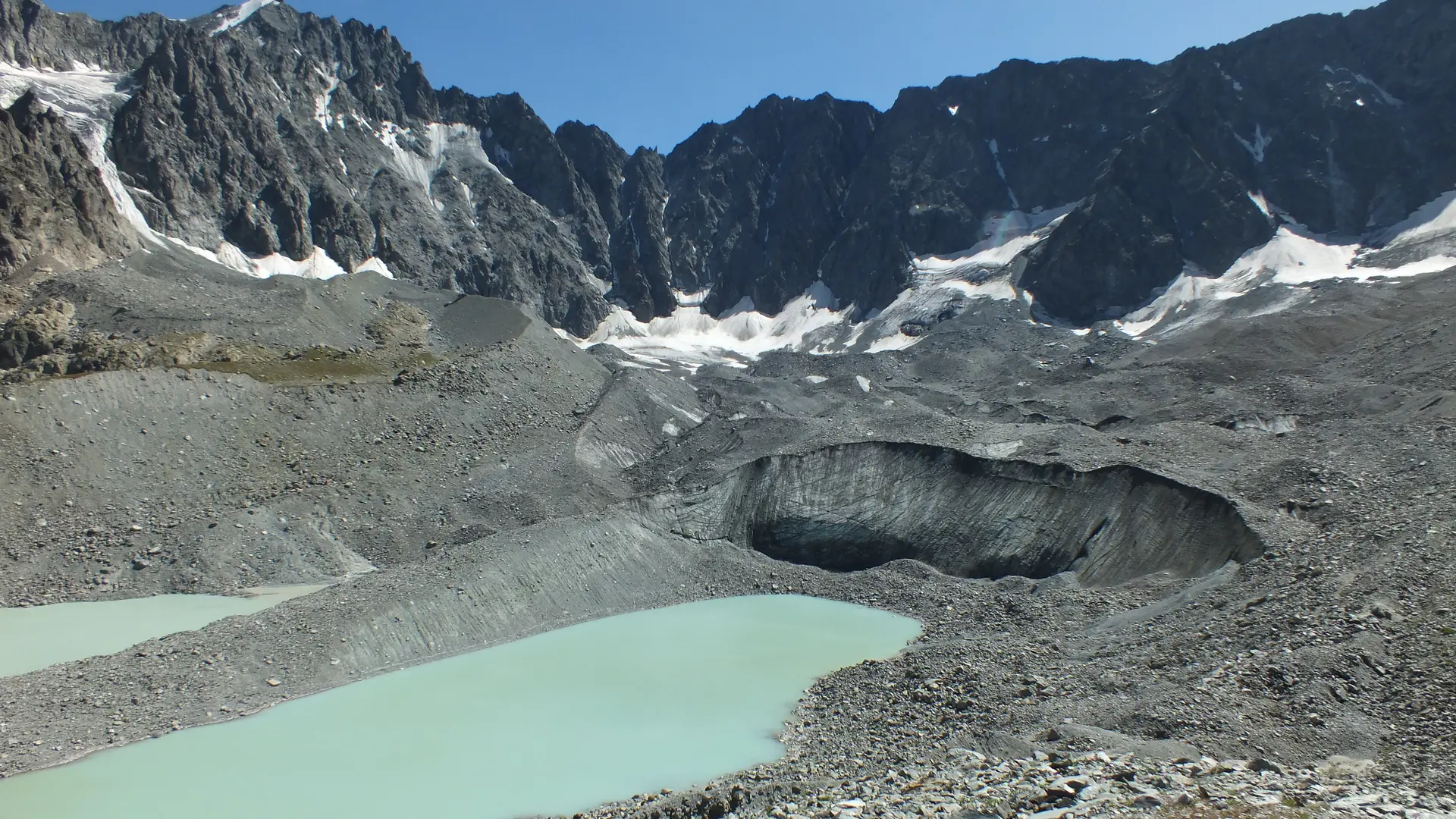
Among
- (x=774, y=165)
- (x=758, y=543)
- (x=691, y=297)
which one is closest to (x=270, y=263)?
(x=691, y=297)

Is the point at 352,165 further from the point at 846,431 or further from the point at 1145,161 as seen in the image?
the point at 846,431

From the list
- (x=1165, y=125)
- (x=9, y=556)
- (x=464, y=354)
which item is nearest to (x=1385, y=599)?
(x=9, y=556)

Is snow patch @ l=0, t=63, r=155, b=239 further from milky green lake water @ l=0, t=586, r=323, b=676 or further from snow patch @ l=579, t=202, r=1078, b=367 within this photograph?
milky green lake water @ l=0, t=586, r=323, b=676

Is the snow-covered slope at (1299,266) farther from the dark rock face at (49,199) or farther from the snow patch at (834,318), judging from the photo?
the dark rock face at (49,199)

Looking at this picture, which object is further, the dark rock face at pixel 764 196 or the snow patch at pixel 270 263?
the dark rock face at pixel 764 196

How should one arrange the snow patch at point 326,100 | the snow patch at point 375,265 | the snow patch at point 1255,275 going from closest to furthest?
1. the snow patch at point 1255,275
2. the snow patch at point 375,265
3. the snow patch at point 326,100

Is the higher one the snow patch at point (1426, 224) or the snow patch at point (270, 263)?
the snow patch at point (270, 263)

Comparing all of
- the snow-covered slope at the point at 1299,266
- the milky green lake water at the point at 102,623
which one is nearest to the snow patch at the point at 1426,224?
the snow-covered slope at the point at 1299,266

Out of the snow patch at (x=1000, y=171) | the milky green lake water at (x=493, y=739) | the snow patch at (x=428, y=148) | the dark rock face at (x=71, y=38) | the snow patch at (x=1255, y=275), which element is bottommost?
the milky green lake water at (x=493, y=739)

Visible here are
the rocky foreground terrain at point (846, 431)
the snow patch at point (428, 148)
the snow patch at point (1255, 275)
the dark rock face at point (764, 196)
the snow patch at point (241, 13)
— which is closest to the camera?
the rocky foreground terrain at point (846, 431)
